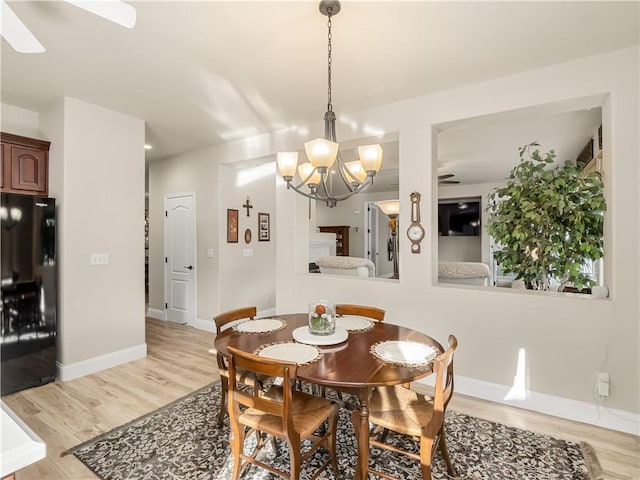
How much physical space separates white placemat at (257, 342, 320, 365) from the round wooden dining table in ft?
0.13

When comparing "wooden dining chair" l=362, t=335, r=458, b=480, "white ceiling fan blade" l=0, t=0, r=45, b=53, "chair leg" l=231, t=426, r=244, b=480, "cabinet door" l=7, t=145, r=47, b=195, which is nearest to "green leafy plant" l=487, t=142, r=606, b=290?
"wooden dining chair" l=362, t=335, r=458, b=480

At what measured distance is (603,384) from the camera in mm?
2332

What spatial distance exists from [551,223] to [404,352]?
1734mm

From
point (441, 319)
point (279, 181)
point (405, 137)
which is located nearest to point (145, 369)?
point (279, 181)

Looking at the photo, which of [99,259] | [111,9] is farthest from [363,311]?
[99,259]

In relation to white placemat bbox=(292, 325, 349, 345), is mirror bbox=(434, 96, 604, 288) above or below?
above

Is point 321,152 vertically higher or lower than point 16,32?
lower

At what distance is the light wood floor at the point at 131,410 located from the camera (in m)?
1.98

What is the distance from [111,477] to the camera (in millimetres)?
1853

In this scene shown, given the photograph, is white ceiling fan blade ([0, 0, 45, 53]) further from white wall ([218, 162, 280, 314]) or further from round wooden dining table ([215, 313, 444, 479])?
white wall ([218, 162, 280, 314])

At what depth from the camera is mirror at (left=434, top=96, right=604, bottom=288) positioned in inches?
124

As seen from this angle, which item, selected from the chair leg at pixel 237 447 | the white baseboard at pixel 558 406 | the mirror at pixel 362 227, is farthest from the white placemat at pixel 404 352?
the mirror at pixel 362 227

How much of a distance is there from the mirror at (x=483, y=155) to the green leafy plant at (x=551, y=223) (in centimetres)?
42

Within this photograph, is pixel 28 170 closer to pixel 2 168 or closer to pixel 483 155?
pixel 2 168
